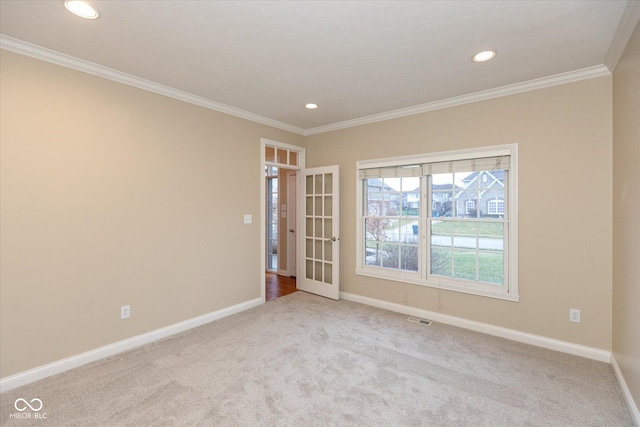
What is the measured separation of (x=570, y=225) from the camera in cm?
287

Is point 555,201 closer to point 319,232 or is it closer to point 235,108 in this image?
point 319,232

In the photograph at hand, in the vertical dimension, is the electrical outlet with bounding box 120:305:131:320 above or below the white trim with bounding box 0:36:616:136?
below

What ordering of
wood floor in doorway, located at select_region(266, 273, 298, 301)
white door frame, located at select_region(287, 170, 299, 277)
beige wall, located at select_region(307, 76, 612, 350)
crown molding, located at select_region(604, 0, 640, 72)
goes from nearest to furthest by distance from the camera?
crown molding, located at select_region(604, 0, 640, 72), beige wall, located at select_region(307, 76, 612, 350), wood floor in doorway, located at select_region(266, 273, 298, 301), white door frame, located at select_region(287, 170, 299, 277)

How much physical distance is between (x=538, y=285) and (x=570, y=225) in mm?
665

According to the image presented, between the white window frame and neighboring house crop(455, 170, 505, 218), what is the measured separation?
0.28 ft

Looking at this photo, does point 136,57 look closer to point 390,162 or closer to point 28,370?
point 28,370

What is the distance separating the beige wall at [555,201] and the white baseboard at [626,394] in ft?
0.77

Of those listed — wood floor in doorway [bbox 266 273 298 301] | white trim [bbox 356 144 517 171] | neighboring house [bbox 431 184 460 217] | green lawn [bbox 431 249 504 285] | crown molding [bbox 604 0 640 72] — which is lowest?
wood floor in doorway [bbox 266 273 298 301]

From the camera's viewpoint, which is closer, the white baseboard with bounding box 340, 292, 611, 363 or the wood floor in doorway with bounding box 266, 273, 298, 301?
the white baseboard with bounding box 340, 292, 611, 363

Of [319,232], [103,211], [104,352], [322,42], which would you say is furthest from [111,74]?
[319,232]

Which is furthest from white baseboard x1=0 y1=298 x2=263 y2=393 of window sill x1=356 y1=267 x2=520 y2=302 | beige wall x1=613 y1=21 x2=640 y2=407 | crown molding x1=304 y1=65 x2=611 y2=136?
beige wall x1=613 y1=21 x2=640 y2=407

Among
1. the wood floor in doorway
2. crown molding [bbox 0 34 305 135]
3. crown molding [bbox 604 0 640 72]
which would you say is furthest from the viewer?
the wood floor in doorway

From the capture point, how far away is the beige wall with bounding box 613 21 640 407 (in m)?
2.00

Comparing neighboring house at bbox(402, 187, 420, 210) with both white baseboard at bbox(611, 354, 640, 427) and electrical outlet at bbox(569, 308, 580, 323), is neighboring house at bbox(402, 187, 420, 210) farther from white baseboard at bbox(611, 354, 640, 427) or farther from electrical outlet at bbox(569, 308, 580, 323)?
white baseboard at bbox(611, 354, 640, 427)
